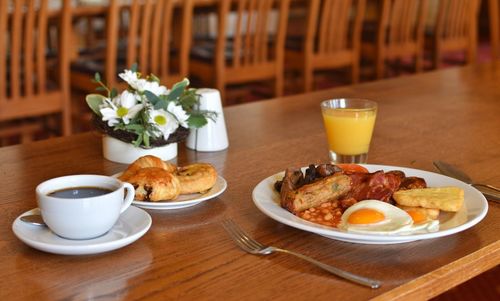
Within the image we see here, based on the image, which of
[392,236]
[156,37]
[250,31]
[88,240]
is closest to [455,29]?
[250,31]

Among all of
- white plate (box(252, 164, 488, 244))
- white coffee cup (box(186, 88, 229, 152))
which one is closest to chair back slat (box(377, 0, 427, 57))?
white coffee cup (box(186, 88, 229, 152))

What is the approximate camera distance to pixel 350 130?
1.18 metres

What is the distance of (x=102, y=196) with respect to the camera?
0.81m

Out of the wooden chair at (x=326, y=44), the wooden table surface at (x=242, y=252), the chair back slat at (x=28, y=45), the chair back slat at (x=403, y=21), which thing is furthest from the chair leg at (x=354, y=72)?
the wooden table surface at (x=242, y=252)

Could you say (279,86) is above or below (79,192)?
below

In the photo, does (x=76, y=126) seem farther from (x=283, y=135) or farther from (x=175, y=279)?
(x=175, y=279)

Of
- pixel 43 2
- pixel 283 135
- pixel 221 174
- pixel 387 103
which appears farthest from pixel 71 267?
pixel 43 2

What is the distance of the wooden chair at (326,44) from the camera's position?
326 centimetres

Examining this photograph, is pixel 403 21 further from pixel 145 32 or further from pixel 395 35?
pixel 145 32

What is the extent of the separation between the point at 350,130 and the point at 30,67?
1690 mm

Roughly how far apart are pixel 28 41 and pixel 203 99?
1447mm

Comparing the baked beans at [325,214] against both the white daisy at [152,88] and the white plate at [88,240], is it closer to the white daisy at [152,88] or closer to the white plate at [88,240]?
the white plate at [88,240]

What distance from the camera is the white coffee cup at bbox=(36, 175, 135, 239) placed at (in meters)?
0.81

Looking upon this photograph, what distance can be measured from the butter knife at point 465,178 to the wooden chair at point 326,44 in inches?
82.6
